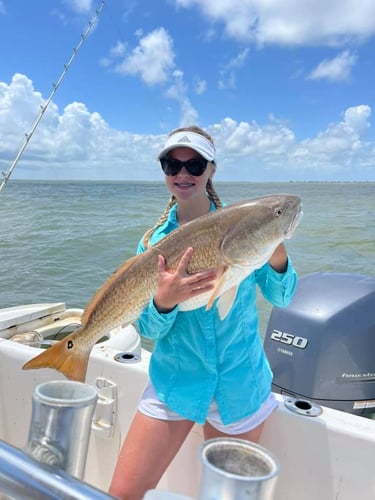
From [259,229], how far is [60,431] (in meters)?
1.28

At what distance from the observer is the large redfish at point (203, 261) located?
6.67ft

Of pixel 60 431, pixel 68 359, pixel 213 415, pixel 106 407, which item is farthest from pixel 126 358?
pixel 60 431

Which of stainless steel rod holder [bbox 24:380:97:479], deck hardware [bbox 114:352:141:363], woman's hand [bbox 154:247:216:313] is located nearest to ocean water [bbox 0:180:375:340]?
deck hardware [bbox 114:352:141:363]

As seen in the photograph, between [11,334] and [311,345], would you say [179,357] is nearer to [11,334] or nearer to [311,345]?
[311,345]

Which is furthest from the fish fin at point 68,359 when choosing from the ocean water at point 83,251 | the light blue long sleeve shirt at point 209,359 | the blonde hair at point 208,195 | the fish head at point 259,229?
the ocean water at point 83,251

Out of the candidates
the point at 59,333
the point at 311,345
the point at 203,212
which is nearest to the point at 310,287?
the point at 311,345

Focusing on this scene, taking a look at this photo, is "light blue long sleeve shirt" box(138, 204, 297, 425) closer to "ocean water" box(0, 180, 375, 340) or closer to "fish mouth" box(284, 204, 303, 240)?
"fish mouth" box(284, 204, 303, 240)

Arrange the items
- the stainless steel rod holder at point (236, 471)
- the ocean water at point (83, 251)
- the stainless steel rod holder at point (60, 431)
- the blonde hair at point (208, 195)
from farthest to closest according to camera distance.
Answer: the ocean water at point (83, 251), the blonde hair at point (208, 195), the stainless steel rod holder at point (60, 431), the stainless steel rod holder at point (236, 471)

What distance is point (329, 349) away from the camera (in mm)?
3273

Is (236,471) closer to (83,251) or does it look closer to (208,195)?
(208,195)

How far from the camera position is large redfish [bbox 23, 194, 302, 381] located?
203cm

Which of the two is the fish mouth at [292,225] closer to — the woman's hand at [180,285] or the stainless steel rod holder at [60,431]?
the woman's hand at [180,285]

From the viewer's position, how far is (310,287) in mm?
3738

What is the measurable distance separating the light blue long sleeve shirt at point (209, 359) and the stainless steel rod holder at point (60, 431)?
977 mm
